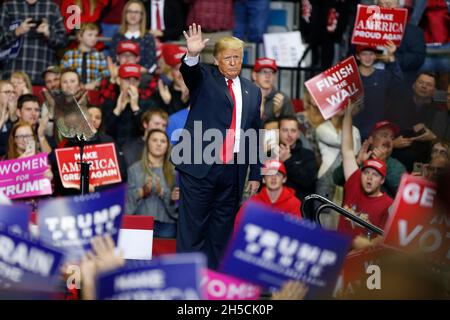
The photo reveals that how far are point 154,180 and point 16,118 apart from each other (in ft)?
6.55

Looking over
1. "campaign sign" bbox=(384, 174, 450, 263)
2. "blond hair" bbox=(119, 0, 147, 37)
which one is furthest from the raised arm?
"campaign sign" bbox=(384, 174, 450, 263)

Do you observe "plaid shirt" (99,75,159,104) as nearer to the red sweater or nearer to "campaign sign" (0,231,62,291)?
the red sweater

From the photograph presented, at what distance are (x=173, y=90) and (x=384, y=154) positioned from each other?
241cm

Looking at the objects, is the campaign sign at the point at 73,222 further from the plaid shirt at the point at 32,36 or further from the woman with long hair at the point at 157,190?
the plaid shirt at the point at 32,36

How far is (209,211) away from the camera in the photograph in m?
9.83

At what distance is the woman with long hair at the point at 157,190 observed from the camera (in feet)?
37.8

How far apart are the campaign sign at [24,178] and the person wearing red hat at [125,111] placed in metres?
2.18

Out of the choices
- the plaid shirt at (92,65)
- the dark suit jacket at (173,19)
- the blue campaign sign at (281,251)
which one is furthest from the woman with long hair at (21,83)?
the blue campaign sign at (281,251)

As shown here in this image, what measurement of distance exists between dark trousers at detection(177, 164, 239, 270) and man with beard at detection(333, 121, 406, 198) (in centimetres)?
222

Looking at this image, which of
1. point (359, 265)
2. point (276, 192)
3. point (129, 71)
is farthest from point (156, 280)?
point (129, 71)

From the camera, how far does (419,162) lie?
1241cm

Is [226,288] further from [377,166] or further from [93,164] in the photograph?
[93,164]

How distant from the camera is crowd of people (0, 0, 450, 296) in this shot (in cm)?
1155
